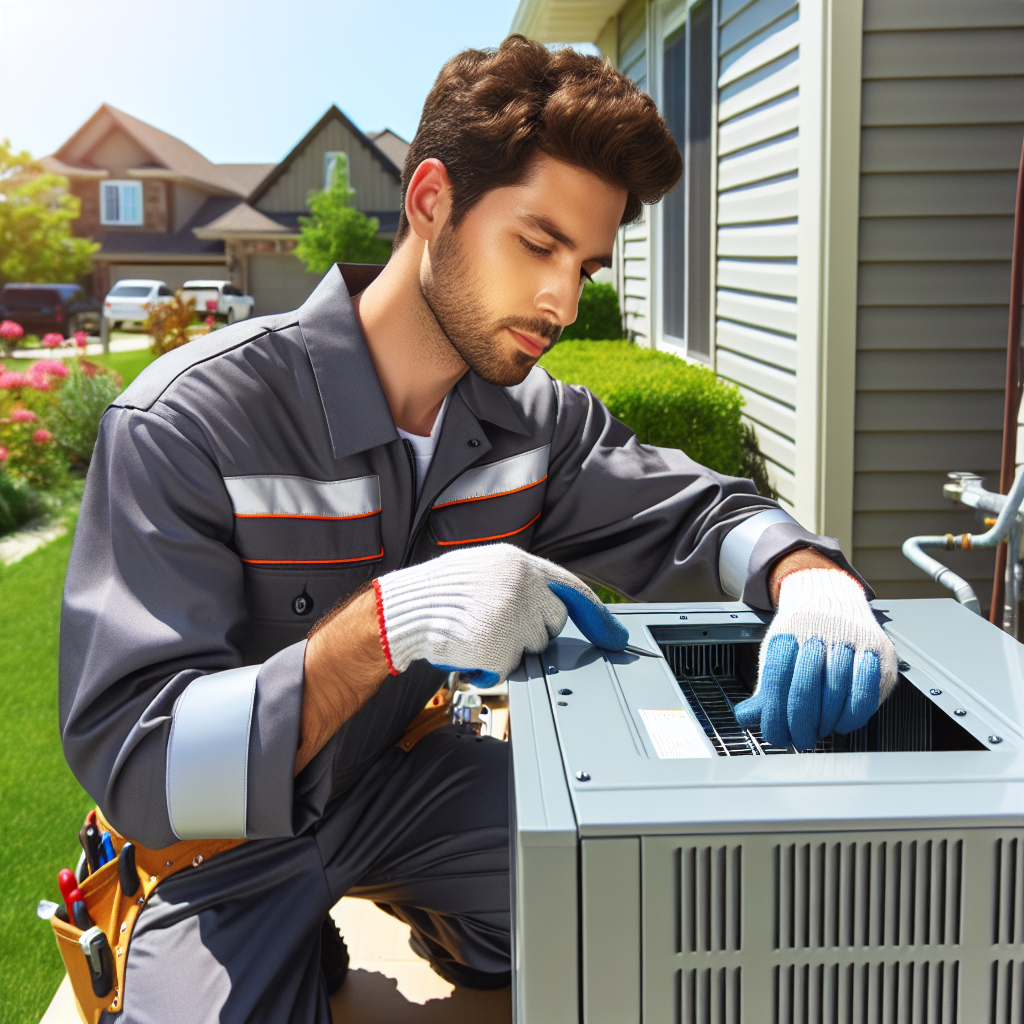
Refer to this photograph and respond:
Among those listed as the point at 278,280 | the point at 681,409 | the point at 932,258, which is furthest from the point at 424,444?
the point at 278,280

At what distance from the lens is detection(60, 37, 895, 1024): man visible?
3.92ft

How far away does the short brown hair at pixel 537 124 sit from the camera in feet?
5.08

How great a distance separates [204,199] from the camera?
37625 millimetres

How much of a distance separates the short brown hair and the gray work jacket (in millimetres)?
299

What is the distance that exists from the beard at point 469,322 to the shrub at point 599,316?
5.89 meters

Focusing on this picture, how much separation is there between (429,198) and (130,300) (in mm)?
27617

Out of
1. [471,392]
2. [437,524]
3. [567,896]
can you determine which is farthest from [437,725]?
[567,896]

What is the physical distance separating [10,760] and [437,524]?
216 centimetres

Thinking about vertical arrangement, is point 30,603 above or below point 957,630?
below

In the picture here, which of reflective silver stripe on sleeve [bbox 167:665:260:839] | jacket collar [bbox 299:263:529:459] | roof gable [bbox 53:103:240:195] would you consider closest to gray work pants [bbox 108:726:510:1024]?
reflective silver stripe on sleeve [bbox 167:665:260:839]

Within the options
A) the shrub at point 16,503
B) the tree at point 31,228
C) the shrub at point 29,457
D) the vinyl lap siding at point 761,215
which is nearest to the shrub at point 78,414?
the shrub at point 29,457

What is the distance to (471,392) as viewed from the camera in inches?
68.9

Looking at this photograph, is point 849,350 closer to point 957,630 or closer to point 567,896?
point 957,630

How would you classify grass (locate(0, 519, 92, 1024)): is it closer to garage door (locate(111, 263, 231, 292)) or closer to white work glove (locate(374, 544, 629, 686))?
white work glove (locate(374, 544, 629, 686))
